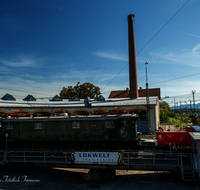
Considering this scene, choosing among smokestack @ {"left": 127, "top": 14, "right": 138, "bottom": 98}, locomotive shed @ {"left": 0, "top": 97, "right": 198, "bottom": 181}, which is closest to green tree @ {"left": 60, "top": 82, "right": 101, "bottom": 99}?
smokestack @ {"left": 127, "top": 14, "right": 138, "bottom": 98}

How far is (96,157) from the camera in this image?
12.8 meters

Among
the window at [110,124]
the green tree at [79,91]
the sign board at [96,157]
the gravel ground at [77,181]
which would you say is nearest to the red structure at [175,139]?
the gravel ground at [77,181]

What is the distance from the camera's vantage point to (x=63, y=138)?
16016mm

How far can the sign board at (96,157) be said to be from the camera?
12.5 metres

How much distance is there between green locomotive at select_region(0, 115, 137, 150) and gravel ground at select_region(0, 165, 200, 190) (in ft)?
7.78

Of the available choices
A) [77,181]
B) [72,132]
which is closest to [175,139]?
[77,181]

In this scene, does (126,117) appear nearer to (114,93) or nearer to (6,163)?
(6,163)

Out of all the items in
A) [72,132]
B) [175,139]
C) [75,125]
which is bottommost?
[175,139]

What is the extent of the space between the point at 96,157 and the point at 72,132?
13.3 feet

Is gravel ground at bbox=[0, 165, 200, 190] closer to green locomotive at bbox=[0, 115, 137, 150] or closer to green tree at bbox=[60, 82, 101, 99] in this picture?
green locomotive at bbox=[0, 115, 137, 150]

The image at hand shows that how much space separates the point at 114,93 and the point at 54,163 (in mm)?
43361

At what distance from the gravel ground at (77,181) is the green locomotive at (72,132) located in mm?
2372

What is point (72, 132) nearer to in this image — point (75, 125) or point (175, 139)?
point (75, 125)

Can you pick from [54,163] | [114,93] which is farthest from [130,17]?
[54,163]
